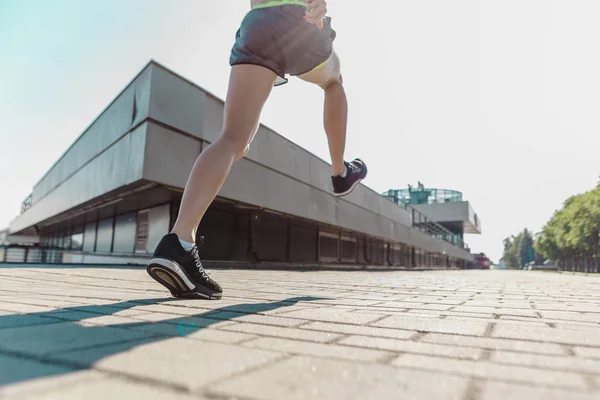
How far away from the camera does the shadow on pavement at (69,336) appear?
781 millimetres

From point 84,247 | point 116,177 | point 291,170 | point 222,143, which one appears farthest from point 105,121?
point 222,143

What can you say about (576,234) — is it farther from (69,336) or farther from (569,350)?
(69,336)

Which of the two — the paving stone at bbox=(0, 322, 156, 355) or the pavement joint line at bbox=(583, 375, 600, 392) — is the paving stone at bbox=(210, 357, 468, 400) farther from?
the paving stone at bbox=(0, 322, 156, 355)

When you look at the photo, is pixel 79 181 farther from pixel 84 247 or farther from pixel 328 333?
pixel 328 333

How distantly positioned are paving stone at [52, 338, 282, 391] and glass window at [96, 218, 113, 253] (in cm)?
998

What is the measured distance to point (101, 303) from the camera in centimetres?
179

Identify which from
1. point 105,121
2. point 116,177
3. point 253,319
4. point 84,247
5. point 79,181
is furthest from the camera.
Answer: point 84,247

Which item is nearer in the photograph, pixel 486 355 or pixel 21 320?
pixel 486 355

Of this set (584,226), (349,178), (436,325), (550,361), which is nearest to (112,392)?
(550,361)

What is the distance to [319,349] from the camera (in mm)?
1006

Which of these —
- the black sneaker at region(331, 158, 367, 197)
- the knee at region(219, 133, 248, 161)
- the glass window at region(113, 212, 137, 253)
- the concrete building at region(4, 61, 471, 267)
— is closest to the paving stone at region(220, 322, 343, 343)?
the knee at region(219, 133, 248, 161)

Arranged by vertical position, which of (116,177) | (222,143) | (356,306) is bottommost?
(356,306)

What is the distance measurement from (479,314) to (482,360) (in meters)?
0.94

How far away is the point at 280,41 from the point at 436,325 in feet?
5.56
